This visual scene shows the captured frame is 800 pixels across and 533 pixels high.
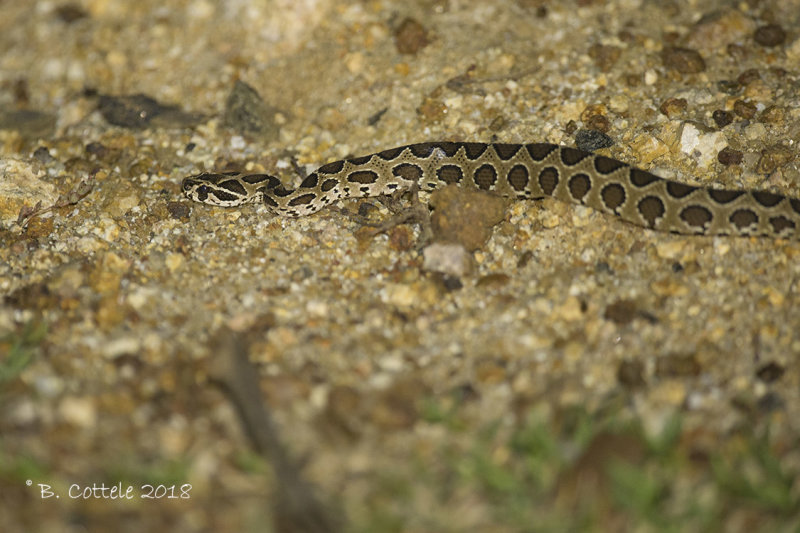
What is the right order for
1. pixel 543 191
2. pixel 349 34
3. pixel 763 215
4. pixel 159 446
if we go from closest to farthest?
pixel 159 446 → pixel 763 215 → pixel 543 191 → pixel 349 34

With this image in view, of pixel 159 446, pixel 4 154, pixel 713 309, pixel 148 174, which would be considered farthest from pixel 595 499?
pixel 4 154

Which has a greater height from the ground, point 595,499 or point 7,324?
point 7,324

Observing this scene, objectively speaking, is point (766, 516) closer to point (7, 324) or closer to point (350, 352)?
point (350, 352)

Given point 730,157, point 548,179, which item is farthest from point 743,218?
point 548,179

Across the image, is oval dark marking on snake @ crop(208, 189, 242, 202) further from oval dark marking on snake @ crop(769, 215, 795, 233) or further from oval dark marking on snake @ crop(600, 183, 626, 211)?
oval dark marking on snake @ crop(769, 215, 795, 233)

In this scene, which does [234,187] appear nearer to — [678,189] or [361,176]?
[361,176]

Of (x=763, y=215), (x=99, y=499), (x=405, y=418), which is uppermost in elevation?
(x=763, y=215)

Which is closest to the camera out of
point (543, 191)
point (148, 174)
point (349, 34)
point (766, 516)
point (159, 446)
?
point (766, 516)
